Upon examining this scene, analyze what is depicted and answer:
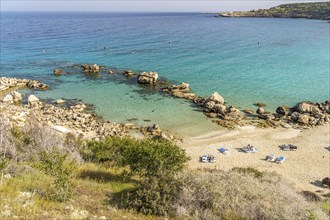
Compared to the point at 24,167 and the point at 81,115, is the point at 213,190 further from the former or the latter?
the point at 81,115

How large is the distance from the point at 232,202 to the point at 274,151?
21.0 m

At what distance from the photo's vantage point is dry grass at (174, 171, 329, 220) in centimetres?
1432

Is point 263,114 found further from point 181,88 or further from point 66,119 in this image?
point 66,119

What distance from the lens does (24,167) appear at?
1816cm

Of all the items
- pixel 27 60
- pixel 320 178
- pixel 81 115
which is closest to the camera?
pixel 320 178

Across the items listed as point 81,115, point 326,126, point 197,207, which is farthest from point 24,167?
point 326,126

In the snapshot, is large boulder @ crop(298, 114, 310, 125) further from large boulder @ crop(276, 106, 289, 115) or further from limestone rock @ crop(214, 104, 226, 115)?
limestone rock @ crop(214, 104, 226, 115)

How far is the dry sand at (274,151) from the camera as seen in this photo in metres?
29.7

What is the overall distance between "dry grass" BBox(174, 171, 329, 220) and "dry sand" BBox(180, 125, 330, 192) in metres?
12.9

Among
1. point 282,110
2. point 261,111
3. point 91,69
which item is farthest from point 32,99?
point 282,110

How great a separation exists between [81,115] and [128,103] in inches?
326

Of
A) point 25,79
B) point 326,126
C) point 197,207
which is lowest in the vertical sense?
point 326,126

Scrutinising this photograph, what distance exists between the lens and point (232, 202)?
1468cm

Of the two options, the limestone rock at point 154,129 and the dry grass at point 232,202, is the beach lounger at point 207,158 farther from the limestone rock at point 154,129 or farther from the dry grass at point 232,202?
the dry grass at point 232,202
